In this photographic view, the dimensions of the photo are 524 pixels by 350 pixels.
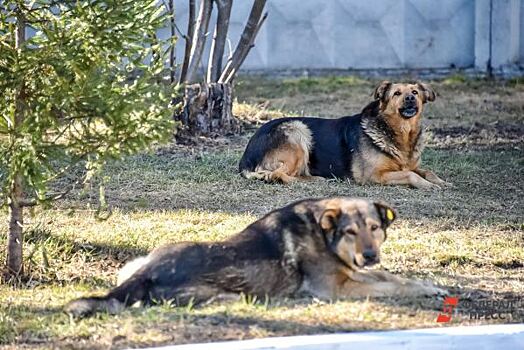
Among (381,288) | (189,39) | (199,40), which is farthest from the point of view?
(199,40)

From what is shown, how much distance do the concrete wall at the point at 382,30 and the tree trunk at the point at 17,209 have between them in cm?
1103

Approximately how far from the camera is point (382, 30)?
18.4 metres

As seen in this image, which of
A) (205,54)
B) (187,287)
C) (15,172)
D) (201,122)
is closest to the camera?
(187,287)

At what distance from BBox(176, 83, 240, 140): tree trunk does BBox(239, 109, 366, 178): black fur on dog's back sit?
1342 millimetres

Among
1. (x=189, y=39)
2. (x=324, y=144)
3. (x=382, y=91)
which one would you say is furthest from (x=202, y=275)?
(x=189, y=39)

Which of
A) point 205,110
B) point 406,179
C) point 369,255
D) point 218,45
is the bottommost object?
point 406,179

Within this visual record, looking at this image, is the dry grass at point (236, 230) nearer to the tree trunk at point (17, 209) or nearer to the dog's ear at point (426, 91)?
the tree trunk at point (17, 209)

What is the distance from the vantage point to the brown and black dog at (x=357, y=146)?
10859mm

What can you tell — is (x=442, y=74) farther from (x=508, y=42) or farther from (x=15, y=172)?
(x=15, y=172)

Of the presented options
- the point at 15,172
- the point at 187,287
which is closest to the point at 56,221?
the point at 15,172

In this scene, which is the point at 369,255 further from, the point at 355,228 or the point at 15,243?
the point at 15,243

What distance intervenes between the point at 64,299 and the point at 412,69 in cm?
1233

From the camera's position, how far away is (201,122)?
41.0 ft

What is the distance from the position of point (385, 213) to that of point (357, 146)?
4391 mm
